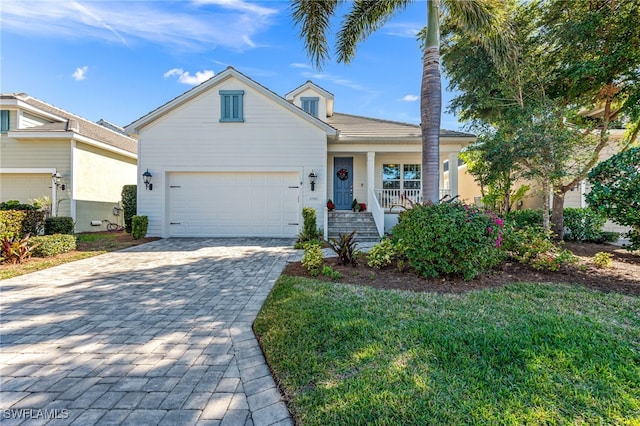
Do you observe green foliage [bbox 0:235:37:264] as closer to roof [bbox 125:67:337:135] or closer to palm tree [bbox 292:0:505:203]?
roof [bbox 125:67:337:135]

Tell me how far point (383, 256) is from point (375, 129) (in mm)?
8221

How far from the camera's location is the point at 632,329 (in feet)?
9.83

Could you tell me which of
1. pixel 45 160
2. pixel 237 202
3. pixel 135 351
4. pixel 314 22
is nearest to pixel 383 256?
pixel 135 351

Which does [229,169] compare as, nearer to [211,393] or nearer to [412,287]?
[412,287]

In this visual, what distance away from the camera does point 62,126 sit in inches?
472

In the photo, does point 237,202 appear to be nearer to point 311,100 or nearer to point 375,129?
point 311,100

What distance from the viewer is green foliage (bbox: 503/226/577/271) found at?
524cm

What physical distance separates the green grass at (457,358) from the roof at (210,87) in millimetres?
8431

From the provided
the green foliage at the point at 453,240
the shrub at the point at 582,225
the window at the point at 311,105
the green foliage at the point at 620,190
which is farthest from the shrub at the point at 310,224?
the shrub at the point at 582,225

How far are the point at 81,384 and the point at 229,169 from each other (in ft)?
30.1

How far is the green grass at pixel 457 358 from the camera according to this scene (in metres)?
1.93

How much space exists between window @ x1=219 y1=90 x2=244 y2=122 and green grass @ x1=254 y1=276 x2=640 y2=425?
9.03 m

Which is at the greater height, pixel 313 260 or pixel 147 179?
pixel 147 179

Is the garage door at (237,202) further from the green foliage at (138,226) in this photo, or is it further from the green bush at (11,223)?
the green bush at (11,223)
